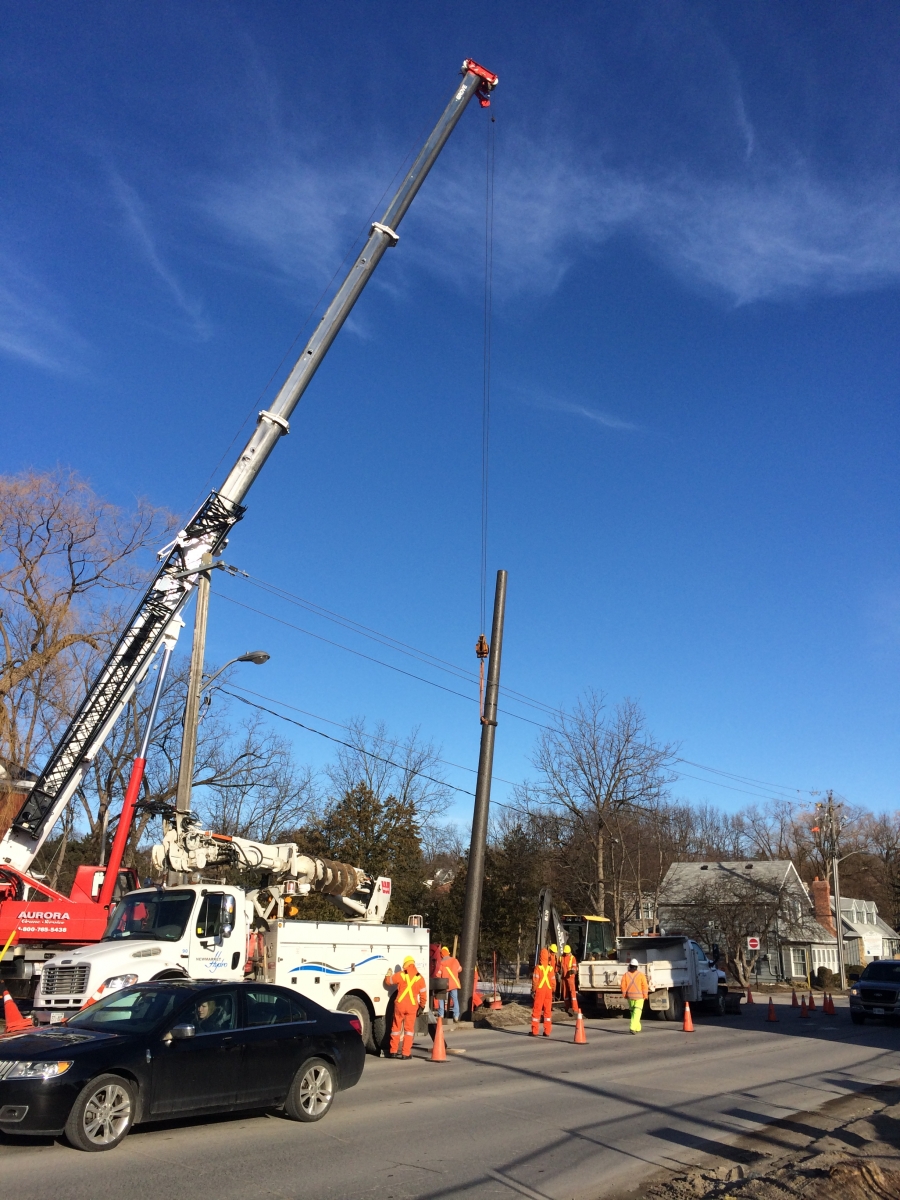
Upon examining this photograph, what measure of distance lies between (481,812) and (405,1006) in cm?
1039

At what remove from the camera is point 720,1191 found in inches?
279

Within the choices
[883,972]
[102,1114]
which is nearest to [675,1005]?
[883,972]

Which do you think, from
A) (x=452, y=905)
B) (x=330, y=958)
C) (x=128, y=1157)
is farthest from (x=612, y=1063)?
(x=452, y=905)

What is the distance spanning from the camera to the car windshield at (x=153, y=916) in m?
12.8

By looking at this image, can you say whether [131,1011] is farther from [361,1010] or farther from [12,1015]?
[361,1010]

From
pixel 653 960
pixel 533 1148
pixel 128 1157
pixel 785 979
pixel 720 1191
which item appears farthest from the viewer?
pixel 785 979

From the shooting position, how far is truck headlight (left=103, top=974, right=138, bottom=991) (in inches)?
457

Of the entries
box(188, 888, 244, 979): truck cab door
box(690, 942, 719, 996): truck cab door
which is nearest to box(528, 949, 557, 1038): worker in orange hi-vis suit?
box(690, 942, 719, 996): truck cab door

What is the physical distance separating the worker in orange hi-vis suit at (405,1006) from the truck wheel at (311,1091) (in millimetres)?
4876

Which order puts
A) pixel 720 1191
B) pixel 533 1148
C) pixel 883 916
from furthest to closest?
pixel 883 916 → pixel 533 1148 → pixel 720 1191

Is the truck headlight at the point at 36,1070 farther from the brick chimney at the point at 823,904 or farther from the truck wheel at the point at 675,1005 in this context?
the brick chimney at the point at 823,904

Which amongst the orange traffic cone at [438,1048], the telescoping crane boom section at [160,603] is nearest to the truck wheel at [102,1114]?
the orange traffic cone at [438,1048]

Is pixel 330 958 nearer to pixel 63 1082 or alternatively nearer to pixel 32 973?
pixel 32 973

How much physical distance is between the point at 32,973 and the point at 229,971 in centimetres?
381
